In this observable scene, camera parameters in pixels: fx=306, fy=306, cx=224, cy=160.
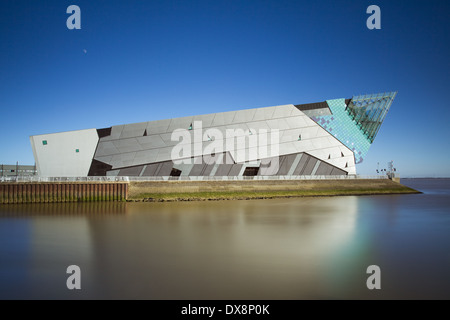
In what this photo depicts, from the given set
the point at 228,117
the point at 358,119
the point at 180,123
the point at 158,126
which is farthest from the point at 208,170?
the point at 358,119

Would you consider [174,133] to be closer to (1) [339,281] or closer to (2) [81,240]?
(2) [81,240]

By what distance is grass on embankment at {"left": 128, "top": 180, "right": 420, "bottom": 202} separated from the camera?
99.4ft

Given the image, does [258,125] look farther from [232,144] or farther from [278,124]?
[232,144]

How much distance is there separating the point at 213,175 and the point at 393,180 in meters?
26.3

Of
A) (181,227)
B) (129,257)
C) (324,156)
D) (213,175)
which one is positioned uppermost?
(324,156)

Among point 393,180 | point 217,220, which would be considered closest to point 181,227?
point 217,220

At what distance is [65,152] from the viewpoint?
3350cm

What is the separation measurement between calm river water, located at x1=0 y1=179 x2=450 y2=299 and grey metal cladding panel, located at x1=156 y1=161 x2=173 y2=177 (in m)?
16.5

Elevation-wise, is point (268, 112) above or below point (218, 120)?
above

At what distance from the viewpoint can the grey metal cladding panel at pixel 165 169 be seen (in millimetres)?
35188

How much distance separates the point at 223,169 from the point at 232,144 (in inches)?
127

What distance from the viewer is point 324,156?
3997cm

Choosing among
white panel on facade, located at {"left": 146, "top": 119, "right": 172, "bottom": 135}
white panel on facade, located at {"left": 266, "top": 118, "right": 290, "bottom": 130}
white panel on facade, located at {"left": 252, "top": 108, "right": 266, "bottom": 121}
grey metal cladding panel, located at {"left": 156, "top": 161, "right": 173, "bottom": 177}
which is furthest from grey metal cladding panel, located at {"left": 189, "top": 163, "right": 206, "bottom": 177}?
white panel on facade, located at {"left": 266, "top": 118, "right": 290, "bottom": 130}

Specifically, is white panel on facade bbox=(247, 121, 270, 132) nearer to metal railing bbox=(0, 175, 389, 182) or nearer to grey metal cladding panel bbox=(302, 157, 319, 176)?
metal railing bbox=(0, 175, 389, 182)
